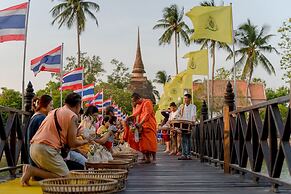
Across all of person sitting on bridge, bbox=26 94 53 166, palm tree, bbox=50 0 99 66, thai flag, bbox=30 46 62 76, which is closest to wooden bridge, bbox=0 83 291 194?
person sitting on bridge, bbox=26 94 53 166

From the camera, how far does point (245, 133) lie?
6516 millimetres

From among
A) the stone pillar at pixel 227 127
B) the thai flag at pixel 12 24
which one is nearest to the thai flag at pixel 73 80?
the thai flag at pixel 12 24

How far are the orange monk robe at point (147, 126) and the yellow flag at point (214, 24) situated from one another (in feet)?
5.92

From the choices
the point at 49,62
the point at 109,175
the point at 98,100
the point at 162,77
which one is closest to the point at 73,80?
the point at 49,62

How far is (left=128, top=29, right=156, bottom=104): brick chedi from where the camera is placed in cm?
6988

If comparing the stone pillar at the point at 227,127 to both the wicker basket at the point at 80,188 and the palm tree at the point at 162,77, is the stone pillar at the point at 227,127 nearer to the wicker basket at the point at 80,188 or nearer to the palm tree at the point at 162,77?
the wicker basket at the point at 80,188

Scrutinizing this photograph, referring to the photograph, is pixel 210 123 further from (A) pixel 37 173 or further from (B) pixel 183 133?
(A) pixel 37 173

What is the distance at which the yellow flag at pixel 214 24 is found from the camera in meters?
10.7

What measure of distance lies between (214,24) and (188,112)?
2.46 meters

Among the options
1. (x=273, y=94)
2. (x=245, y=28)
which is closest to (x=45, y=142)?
(x=245, y=28)

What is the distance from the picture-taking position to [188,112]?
A: 40.5 ft

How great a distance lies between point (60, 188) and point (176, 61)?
49.2 meters

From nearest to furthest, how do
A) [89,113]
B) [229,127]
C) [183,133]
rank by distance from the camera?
[229,127] → [89,113] → [183,133]

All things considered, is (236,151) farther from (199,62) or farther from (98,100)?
(98,100)
